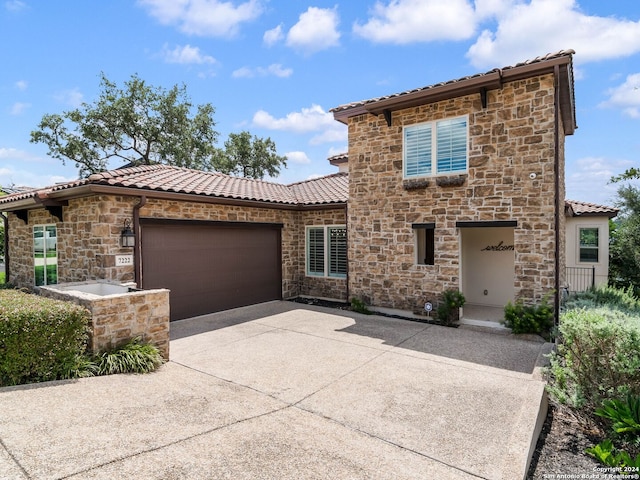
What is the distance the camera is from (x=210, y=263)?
985 centimetres

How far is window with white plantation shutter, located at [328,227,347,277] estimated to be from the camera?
11.4 metres

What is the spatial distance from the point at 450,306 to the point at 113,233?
26.2 ft

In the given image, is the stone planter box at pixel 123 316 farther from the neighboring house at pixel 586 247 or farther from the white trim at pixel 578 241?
the white trim at pixel 578 241

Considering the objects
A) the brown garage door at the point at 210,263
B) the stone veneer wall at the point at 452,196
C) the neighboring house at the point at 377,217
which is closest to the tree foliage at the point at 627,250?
the neighboring house at the point at 377,217

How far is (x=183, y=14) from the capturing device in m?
9.63

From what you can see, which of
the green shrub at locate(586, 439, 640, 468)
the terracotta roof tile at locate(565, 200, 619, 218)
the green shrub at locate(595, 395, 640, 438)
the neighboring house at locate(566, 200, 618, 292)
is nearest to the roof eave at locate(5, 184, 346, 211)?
the green shrub at locate(595, 395, 640, 438)

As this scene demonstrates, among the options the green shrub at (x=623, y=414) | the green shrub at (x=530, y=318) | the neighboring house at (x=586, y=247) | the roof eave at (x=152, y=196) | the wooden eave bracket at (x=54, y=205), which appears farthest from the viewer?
the neighboring house at (x=586, y=247)

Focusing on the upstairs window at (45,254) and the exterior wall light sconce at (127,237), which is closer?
the exterior wall light sconce at (127,237)

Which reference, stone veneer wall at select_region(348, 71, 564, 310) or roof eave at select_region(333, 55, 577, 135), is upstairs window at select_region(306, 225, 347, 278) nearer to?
stone veneer wall at select_region(348, 71, 564, 310)

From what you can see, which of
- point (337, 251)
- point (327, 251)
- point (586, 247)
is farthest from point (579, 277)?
point (327, 251)

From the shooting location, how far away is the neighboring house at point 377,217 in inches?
310

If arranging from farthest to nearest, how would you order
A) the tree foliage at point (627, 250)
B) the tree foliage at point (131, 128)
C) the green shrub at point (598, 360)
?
the tree foliage at point (131, 128) < the tree foliage at point (627, 250) < the green shrub at point (598, 360)

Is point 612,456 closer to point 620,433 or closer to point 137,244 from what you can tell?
point 620,433

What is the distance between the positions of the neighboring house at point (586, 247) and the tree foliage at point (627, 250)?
1.46 metres
